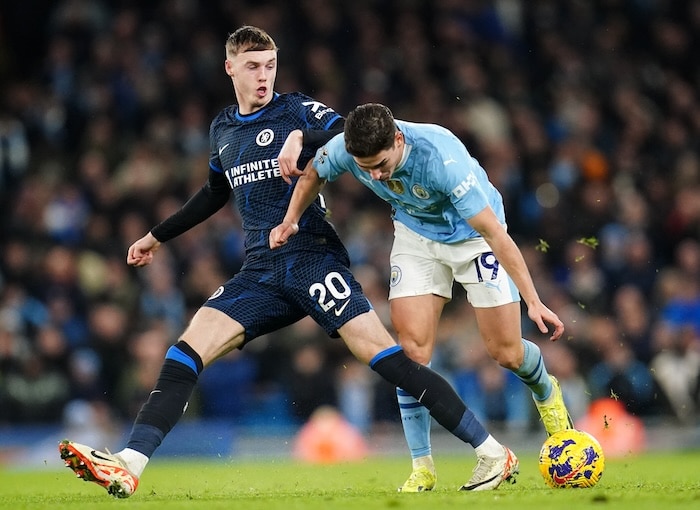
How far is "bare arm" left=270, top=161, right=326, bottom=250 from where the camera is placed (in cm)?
720

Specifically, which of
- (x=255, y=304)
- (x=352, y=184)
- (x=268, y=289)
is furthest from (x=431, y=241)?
(x=352, y=184)

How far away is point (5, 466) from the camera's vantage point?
1319 centimetres

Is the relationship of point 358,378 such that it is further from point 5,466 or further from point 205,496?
point 205,496

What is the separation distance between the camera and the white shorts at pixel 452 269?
7789 millimetres

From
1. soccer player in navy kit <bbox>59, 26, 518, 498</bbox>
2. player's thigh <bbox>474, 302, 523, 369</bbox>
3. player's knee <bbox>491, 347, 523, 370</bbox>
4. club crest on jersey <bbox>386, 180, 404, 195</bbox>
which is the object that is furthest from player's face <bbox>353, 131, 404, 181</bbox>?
player's knee <bbox>491, 347, 523, 370</bbox>

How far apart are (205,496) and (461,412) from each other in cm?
155

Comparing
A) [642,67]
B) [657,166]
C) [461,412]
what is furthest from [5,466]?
[642,67]

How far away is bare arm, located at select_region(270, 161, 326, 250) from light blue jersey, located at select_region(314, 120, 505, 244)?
0.19ft

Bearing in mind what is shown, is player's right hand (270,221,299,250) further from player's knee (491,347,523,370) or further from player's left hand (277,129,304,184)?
player's knee (491,347,523,370)

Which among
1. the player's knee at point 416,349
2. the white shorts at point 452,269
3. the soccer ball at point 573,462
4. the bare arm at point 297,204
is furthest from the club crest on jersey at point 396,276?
the soccer ball at point 573,462

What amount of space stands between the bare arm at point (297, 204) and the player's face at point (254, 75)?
591 millimetres

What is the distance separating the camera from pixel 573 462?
23.7 feet

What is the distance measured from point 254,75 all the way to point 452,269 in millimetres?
1692

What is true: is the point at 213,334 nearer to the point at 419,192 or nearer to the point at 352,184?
the point at 419,192
